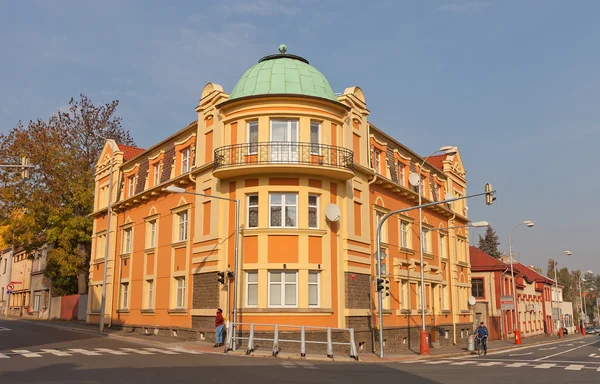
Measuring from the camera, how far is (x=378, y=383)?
12891mm

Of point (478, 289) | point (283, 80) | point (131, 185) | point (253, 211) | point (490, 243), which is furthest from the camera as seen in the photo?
point (490, 243)

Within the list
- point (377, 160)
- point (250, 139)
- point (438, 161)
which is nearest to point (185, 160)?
point (250, 139)

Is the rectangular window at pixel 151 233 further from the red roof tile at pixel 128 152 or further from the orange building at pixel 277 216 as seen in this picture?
the red roof tile at pixel 128 152

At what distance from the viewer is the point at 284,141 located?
77.8ft

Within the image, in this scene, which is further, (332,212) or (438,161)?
(438,161)

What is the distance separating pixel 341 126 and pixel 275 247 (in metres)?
6.54

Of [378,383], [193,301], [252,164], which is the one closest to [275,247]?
[252,164]

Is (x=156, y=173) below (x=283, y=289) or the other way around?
the other way around

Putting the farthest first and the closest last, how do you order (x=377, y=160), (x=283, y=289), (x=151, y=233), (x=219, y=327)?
(x=151, y=233) → (x=377, y=160) → (x=283, y=289) → (x=219, y=327)

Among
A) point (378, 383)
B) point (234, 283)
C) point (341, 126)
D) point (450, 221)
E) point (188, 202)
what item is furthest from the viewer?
point (450, 221)

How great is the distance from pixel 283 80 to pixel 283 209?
19.4 ft

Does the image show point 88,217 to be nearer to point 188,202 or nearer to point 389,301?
point 188,202

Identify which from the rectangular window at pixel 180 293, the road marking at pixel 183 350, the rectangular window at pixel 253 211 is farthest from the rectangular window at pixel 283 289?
the rectangular window at pixel 180 293

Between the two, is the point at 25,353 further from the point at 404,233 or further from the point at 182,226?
the point at 404,233
